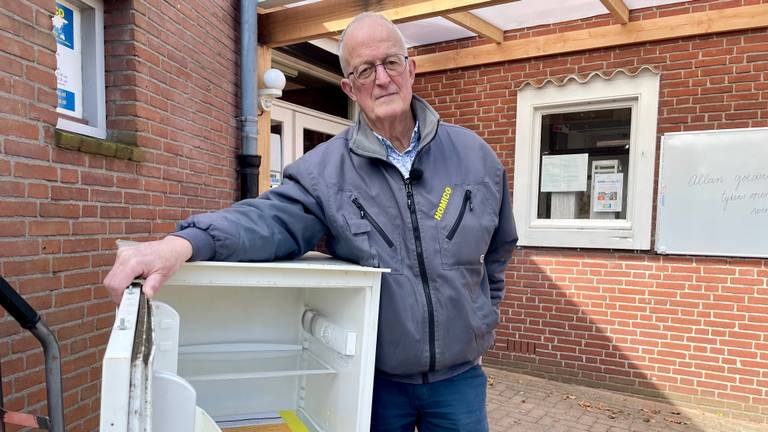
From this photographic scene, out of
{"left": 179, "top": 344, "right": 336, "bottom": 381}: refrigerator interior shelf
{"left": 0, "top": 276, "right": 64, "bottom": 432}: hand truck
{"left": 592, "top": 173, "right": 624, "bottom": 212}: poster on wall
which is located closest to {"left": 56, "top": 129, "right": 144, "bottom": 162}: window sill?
{"left": 0, "top": 276, "right": 64, "bottom": 432}: hand truck

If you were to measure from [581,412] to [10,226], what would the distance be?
4.35 metres

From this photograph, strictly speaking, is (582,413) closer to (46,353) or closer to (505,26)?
(505,26)

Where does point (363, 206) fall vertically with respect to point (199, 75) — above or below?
below

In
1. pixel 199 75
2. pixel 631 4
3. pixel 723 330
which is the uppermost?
pixel 631 4

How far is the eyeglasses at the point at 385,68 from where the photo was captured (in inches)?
64.9

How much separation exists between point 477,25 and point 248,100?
2201 mm

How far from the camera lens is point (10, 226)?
6.90 feet

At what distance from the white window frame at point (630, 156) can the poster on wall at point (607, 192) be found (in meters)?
0.10

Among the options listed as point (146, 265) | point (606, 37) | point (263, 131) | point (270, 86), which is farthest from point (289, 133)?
point (146, 265)

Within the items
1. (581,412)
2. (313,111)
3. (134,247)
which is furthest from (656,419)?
(134,247)

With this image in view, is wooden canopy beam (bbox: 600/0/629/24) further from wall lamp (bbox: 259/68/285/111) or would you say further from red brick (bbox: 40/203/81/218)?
red brick (bbox: 40/203/81/218)

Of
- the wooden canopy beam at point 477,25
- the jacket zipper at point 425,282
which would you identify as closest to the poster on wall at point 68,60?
the jacket zipper at point 425,282

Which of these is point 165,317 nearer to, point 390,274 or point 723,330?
point 390,274

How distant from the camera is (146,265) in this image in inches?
42.9
